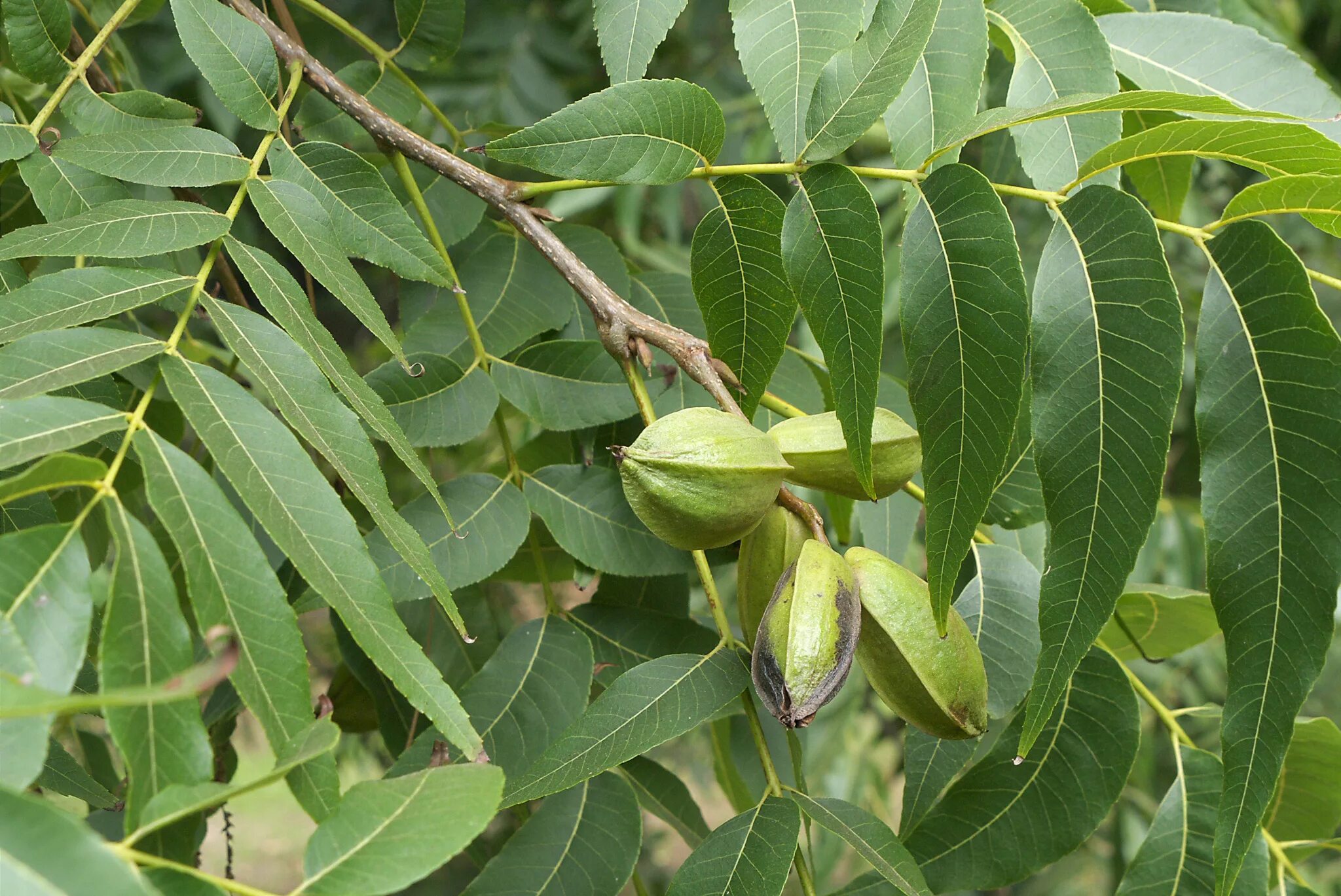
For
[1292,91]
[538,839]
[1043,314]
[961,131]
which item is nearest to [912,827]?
[538,839]

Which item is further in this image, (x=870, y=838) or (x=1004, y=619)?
(x=1004, y=619)

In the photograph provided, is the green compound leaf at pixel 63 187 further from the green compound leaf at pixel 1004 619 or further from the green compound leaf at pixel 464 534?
the green compound leaf at pixel 1004 619

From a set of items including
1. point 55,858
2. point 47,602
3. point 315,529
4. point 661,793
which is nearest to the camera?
point 55,858

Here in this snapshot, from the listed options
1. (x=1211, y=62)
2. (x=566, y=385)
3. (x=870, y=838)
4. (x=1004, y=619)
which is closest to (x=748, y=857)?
(x=870, y=838)

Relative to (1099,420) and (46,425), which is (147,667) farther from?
(1099,420)

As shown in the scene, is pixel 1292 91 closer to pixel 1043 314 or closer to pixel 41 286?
pixel 1043 314

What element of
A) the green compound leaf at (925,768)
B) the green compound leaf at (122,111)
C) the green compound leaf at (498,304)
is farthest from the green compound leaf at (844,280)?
the green compound leaf at (122,111)

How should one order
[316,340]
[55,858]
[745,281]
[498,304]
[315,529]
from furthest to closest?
1. [498,304]
2. [745,281]
3. [316,340]
4. [315,529]
5. [55,858]
